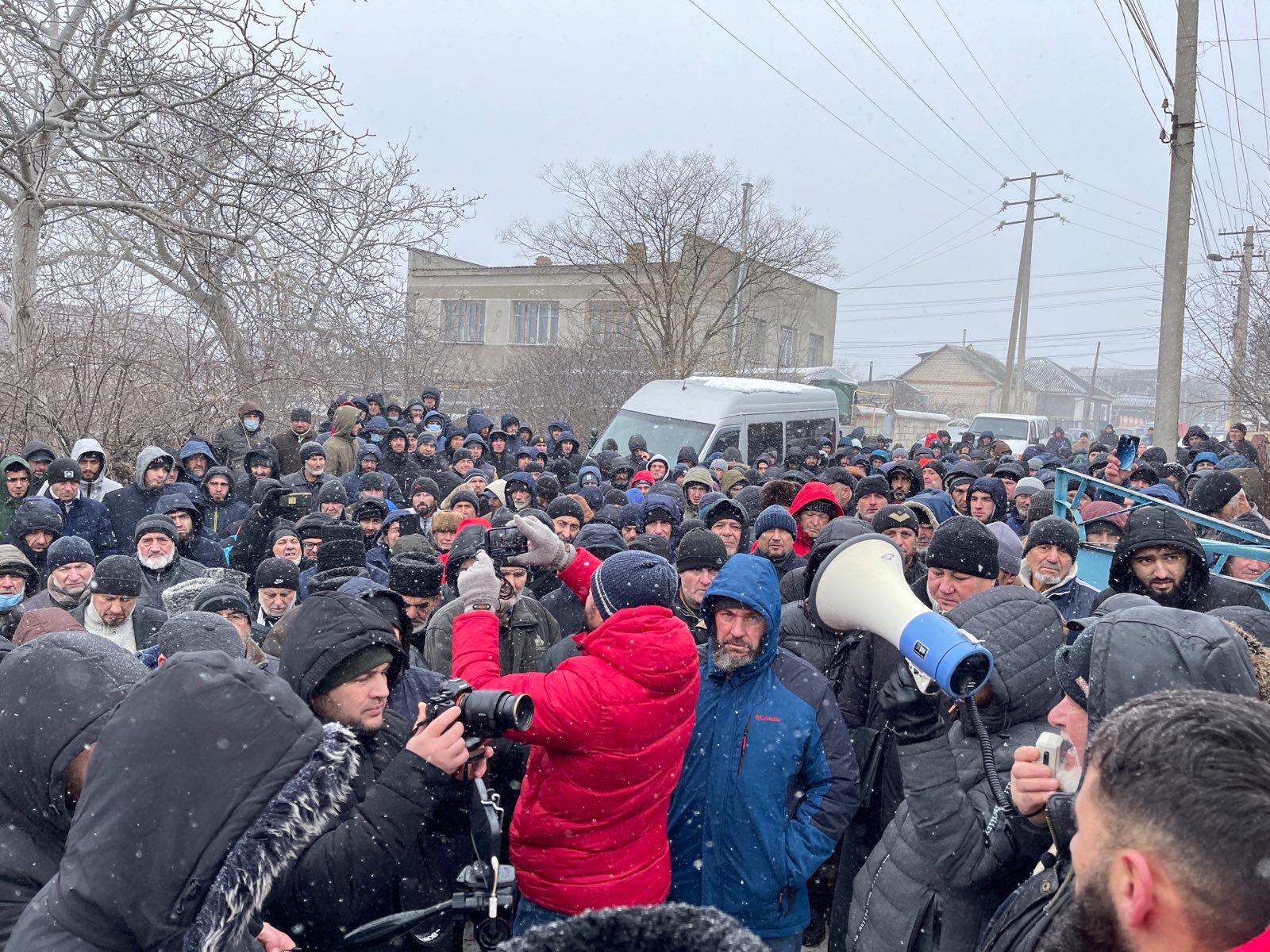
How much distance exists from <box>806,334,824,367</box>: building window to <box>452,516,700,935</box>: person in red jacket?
4308cm

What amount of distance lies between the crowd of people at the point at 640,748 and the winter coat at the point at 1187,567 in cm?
2

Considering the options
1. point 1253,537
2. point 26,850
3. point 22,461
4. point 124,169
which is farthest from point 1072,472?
point 124,169

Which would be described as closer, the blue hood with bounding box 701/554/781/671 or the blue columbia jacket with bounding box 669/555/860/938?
the blue columbia jacket with bounding box 669/555/860/938

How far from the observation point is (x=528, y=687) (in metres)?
2.68

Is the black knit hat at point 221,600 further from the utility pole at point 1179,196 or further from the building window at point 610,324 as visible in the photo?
the building window at point 610,324

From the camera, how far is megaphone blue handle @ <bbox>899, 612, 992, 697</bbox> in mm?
2102

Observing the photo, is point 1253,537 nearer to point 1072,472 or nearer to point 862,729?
point 1072,472

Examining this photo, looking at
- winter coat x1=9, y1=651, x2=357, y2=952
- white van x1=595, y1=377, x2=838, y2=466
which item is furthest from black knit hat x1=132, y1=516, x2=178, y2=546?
white van x1=595, y1=377, x2=838, y2=466

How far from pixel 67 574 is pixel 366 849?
3626 millimetres

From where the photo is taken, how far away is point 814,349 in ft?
154

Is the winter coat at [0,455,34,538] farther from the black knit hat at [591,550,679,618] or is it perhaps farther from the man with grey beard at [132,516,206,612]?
the black knit hat at [591,550,679,618]

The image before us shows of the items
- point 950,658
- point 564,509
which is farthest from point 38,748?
point 564,509

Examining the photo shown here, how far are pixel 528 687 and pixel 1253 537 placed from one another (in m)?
4.90

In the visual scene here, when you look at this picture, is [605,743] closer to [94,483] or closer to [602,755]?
[602,755]
